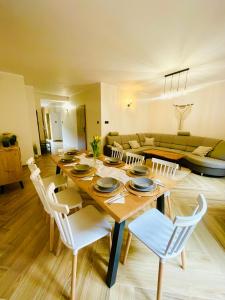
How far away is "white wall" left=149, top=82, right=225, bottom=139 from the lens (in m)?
4.01

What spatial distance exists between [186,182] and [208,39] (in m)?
2.59

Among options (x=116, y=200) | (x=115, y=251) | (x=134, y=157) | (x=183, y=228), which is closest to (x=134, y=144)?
(x=134, y=157)

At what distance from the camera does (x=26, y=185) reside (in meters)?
2.89

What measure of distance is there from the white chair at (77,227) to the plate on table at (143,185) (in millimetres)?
435

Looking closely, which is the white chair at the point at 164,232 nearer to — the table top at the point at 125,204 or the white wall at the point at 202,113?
the table top at the point at 125,204

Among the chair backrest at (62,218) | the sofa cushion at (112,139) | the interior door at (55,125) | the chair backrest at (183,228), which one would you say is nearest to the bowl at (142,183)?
the chair backrest at (183,228)

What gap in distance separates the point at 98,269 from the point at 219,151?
387 centimetres

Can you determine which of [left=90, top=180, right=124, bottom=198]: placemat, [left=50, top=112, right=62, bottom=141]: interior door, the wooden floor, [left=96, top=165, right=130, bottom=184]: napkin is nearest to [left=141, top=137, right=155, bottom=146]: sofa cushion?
the wooden floor

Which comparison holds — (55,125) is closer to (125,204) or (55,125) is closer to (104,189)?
(104,189)

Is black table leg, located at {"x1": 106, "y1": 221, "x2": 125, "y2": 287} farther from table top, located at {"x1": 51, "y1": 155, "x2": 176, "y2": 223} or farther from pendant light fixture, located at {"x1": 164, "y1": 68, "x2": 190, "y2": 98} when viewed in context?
pendant light fixture, located at {"x1": 164, "y1": 68, "x2": 190, "y2": 98}

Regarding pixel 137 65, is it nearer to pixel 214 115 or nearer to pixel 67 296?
pixel 214 115

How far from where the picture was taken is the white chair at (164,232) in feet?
2.77

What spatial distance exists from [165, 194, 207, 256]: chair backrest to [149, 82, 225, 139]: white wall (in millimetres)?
4183

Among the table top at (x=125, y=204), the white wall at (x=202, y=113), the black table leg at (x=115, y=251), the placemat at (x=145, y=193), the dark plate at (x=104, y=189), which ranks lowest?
the black table leg at (x=115, y=251)
